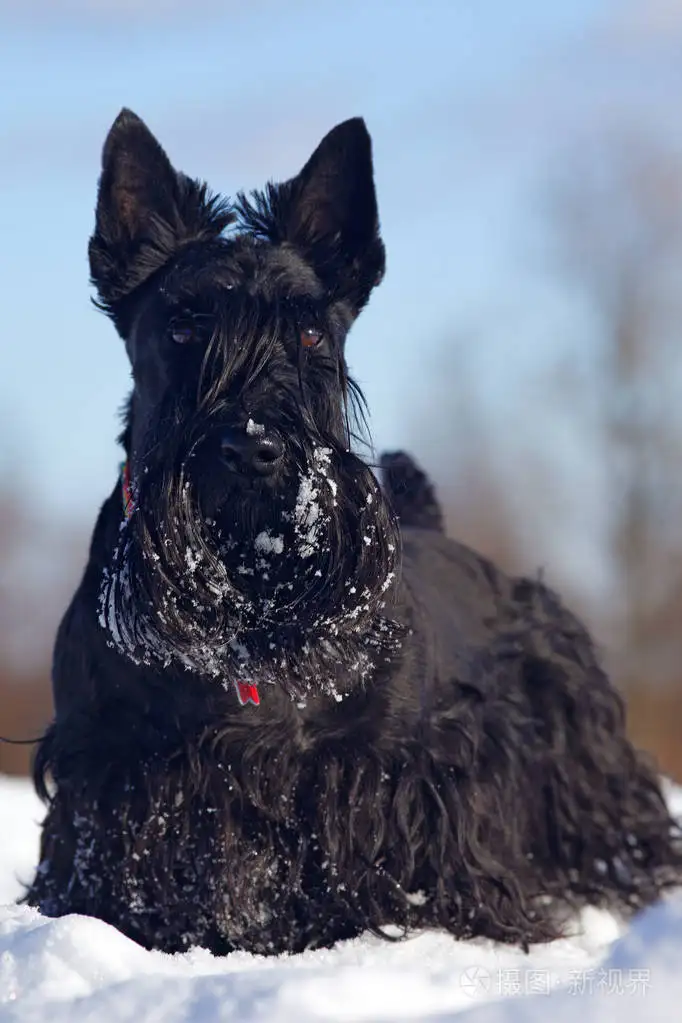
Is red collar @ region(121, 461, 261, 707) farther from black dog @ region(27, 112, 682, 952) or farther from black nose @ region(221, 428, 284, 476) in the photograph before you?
black nose @ region(221, 428, 284, 476)

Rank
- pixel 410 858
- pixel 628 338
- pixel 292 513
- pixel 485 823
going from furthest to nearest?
pixel 628 338, pixel 485 823, pixel 410 858, pixel 292 513

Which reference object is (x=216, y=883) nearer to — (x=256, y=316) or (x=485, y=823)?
(x=485, y=823)

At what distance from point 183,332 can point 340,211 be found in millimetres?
704

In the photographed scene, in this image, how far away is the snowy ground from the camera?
6.49 ft

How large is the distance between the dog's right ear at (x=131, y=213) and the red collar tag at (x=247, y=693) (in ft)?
3.52

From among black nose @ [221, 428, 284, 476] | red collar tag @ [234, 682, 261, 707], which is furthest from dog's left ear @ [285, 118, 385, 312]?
red collar tag @ [234, 682, 261, 707]

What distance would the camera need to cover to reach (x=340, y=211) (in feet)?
12.0

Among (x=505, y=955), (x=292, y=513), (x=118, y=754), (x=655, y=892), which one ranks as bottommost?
(x=655, y=892)

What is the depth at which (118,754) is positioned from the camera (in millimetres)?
3281

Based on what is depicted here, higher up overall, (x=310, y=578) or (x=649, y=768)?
(x=310, y=578)

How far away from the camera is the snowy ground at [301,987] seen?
1979mm

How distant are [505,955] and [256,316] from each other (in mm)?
1619

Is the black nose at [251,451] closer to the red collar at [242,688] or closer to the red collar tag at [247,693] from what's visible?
the red collar at [242,688]

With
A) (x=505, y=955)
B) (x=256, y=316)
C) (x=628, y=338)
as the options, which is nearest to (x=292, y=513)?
(x=256, y=316)
